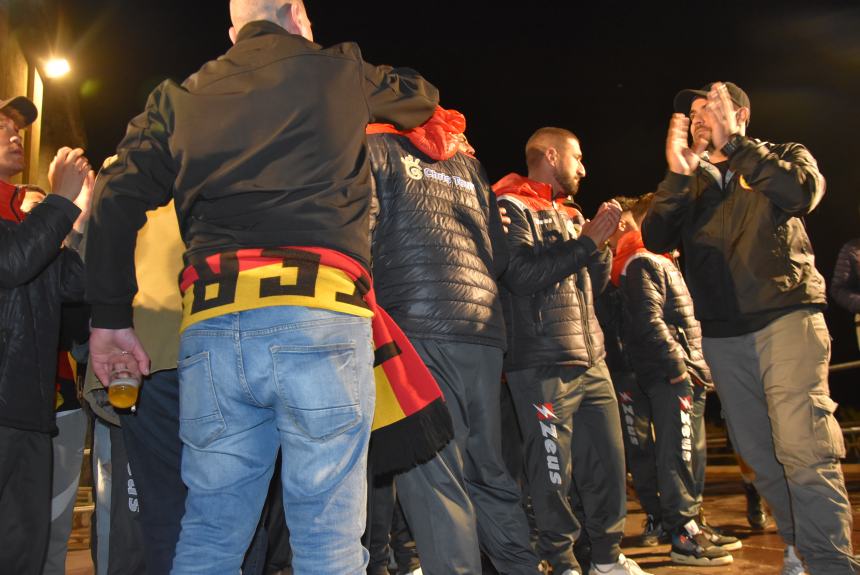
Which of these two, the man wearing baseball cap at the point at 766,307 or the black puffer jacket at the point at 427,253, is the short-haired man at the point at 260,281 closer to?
the black puffer jacket at the point at 427,253

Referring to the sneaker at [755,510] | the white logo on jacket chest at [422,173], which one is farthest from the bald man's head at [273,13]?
the sneaker at [755,510]

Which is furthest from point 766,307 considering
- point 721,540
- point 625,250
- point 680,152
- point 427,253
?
point 625,250

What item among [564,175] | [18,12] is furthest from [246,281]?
[18,12]

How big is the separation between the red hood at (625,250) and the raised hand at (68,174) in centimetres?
375

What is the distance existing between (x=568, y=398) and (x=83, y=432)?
2505 mm

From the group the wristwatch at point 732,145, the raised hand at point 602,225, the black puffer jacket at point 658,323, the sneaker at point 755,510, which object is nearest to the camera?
the wristwatch at point 732,145

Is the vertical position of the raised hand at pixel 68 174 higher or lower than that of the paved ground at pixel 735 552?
higher

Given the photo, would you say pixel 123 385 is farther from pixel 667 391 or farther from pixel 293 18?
pixel 667 391

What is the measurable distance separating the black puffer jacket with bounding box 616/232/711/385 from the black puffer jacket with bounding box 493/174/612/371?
99 centimetres

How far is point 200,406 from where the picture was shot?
192 centimetres

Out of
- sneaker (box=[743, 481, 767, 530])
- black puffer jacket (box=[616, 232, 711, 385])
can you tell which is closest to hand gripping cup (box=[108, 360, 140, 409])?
black puffer jacket (box=[616, 232, 711, 385])

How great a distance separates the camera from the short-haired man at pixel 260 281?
1886mm

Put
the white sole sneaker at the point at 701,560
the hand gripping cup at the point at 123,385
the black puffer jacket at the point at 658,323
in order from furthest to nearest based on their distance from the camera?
the black puffer jacket at the point at 658,323
the white sole sneaker at the point at 701,560
the hand gripping cup at the point at 123,385

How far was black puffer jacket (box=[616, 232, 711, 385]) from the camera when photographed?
17.1ft
